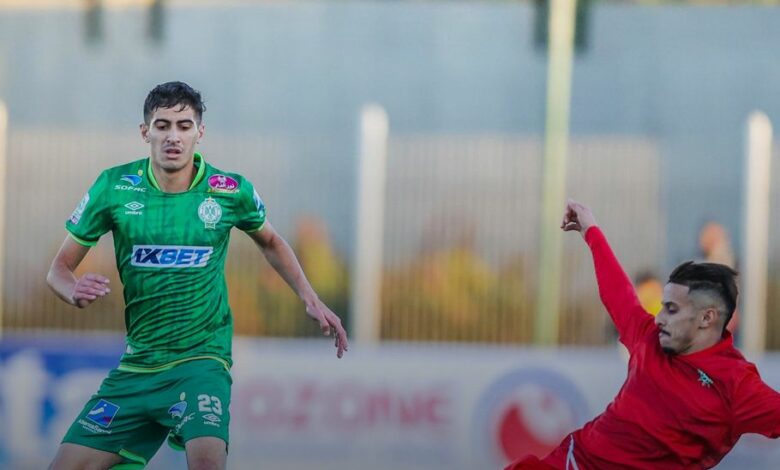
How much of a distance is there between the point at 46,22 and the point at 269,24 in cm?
195

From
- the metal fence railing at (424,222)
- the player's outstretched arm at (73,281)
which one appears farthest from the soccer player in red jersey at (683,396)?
the metal fence railing at (424,222)

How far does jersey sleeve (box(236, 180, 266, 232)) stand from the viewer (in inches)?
259

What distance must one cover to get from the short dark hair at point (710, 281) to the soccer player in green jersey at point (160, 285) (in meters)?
1.98

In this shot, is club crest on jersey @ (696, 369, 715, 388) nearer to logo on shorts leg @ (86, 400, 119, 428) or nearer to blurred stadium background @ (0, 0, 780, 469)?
logo on shorts leg @ (86, 400, 119, 428)

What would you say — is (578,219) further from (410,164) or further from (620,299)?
(410,164)

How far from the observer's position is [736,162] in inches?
482

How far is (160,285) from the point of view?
6.39m

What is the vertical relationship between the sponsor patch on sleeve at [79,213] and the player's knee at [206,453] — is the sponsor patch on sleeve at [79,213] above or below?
above

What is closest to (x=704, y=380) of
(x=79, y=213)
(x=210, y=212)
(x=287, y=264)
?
(x=287, y=264)

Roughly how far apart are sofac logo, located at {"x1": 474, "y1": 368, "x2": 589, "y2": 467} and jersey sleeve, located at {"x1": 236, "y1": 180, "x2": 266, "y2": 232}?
471 centimetres

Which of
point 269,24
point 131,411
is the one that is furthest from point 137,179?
point 269,24

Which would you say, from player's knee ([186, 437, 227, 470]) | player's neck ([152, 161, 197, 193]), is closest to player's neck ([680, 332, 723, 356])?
player's knee ([186, 437, 227, 470])

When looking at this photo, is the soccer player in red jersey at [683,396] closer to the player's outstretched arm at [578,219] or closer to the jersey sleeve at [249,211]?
the player's outstretched arm at [578,219]

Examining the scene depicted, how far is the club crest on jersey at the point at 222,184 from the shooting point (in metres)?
6.52
